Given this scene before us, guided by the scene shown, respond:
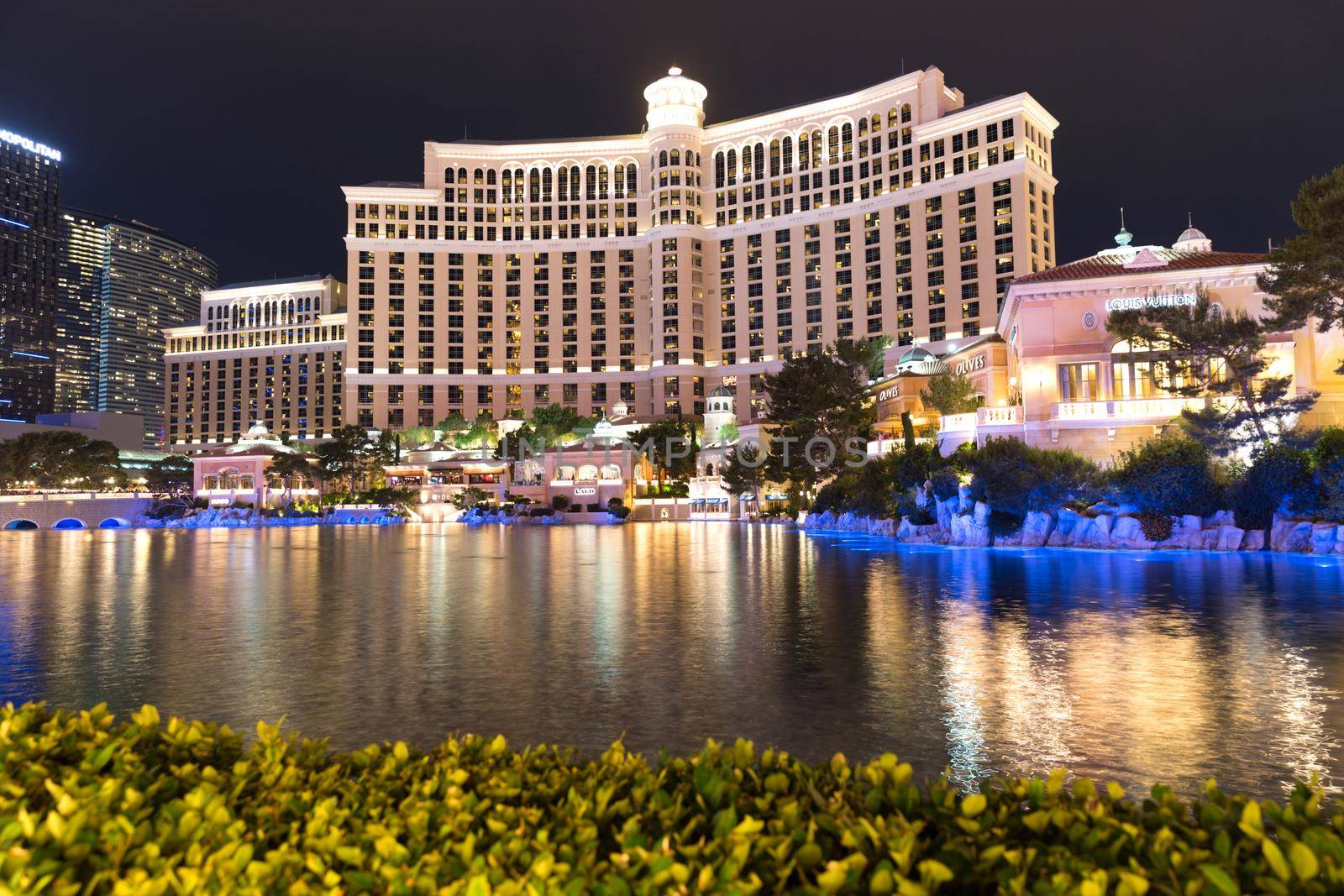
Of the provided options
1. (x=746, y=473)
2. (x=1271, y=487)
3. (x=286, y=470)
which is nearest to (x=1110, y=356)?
(x=1271, y=487)

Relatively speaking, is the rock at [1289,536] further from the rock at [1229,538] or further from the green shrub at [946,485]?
the green shrub at [946,485]

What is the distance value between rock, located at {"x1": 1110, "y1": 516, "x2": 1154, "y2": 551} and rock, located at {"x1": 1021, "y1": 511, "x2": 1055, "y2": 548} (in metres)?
2.30

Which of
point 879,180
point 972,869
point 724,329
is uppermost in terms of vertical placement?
point 879,180

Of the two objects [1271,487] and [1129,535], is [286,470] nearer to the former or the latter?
[1129,535]

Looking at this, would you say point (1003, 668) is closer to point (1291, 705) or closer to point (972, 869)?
point (1291, 705)

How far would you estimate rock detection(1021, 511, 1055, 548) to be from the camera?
100 ft

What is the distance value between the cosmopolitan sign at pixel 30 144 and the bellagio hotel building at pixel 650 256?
7331 cm

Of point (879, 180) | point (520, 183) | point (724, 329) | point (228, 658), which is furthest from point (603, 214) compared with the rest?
point (228, 658)

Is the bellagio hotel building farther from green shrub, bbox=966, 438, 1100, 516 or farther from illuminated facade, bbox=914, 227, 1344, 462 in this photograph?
green shrub, bbox=966, 438, 1100, 516

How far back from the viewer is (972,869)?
2496 mm

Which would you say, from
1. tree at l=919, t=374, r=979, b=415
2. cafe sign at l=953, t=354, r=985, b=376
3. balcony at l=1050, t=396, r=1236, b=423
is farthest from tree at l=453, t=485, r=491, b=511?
balcony at l=1050, t=396, r=1236, b=423

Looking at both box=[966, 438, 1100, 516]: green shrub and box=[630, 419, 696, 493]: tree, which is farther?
box=[630, 419, 696, 493]: tree

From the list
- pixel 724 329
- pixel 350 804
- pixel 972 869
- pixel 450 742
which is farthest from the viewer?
pixel 724 329

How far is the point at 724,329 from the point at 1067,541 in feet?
306
